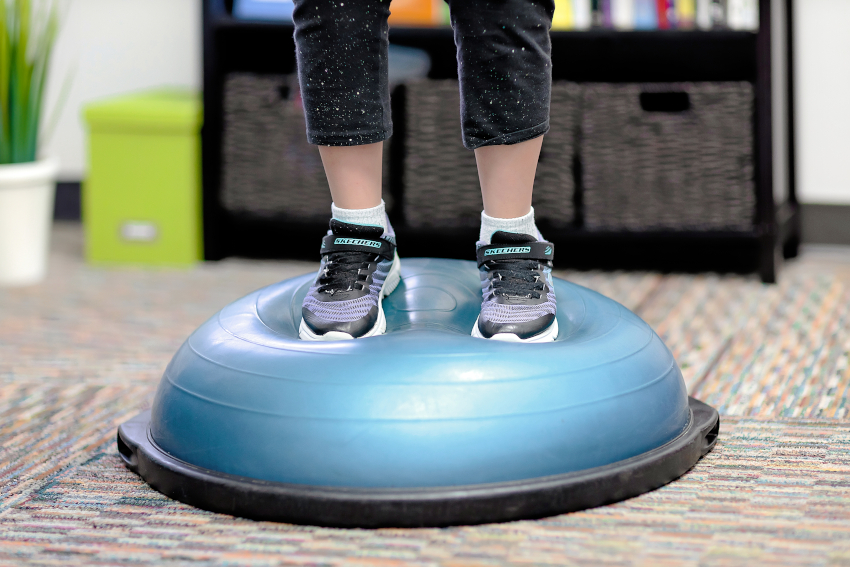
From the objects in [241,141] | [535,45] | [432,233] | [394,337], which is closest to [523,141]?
[535,45]

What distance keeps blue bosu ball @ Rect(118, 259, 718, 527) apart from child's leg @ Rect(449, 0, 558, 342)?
0.26ft

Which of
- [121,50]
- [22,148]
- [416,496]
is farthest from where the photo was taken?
[121,50]

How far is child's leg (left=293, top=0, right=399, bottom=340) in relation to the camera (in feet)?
3.64

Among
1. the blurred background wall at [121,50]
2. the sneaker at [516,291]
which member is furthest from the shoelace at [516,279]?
the blurred background wall at [121,50]

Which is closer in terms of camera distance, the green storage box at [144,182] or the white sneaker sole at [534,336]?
the white sneaker sole at [534,336]

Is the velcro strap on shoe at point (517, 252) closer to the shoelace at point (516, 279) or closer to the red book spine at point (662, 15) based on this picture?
the shoelace at point (516, 279)

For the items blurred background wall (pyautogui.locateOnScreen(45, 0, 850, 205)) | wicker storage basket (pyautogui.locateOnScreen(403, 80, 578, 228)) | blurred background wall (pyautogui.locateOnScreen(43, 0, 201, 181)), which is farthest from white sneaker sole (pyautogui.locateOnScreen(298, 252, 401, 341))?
blurred background wall (pyautogui.locateOnScreen(43, 0, 201, 181))

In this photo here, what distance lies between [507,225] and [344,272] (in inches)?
7.8

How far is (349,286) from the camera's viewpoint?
1156mm

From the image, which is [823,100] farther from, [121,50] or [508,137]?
[121,50]

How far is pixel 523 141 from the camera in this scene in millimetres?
1121

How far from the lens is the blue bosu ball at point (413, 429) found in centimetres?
94

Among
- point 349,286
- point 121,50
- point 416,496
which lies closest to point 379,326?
point 349,286

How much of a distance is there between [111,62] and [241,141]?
2.05ft
